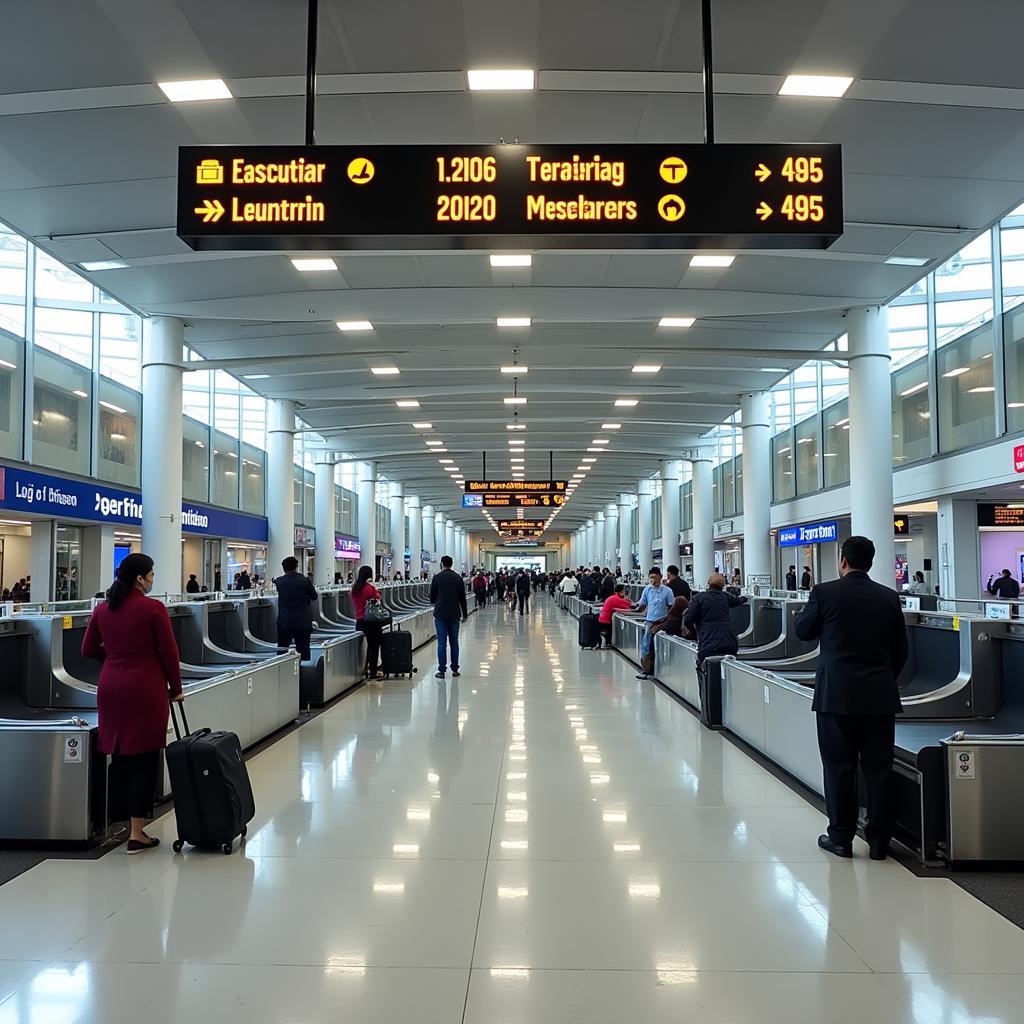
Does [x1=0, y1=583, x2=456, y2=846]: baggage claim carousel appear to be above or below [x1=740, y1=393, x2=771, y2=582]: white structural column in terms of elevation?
below

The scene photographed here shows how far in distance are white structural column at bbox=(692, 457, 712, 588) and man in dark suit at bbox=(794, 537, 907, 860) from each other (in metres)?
21.4

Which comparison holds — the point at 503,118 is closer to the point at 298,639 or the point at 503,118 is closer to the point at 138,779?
the point at 138,779

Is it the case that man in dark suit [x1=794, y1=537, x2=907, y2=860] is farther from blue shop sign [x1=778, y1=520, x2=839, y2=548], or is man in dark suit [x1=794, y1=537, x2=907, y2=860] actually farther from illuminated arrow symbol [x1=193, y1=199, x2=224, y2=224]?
blue shop sign [x1=778, y1=520, x2=839, y2=548]

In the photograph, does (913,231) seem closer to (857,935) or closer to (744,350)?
(744,350)

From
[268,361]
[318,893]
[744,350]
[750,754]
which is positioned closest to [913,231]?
[744,350]

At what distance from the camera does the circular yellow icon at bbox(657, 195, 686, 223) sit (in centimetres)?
554

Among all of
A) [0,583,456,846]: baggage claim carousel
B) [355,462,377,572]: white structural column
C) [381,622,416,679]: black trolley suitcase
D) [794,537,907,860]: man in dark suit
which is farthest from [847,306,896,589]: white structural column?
[355,462,377,572]: white structural column

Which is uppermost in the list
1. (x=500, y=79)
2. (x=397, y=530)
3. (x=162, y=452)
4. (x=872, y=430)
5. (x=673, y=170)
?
(x=500, y=79)

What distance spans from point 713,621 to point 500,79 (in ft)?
19.2

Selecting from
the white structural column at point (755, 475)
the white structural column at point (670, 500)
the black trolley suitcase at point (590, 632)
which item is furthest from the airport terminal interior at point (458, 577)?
the white structural column at point (670, 500)

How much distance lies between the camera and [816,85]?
7.55m

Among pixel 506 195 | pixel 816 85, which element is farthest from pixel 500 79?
pixel 816 85

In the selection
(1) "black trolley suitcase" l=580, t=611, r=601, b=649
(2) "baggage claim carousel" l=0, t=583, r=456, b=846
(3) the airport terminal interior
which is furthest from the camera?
(1) "black trolley suitcase" l=580, t=611, r=601, b=649

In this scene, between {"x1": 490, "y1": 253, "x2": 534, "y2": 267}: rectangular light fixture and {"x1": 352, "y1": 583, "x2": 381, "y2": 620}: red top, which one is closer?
{"x1": 490, "y1": 253, "x2": 534, "y2": 267}: rectangular light fixture
